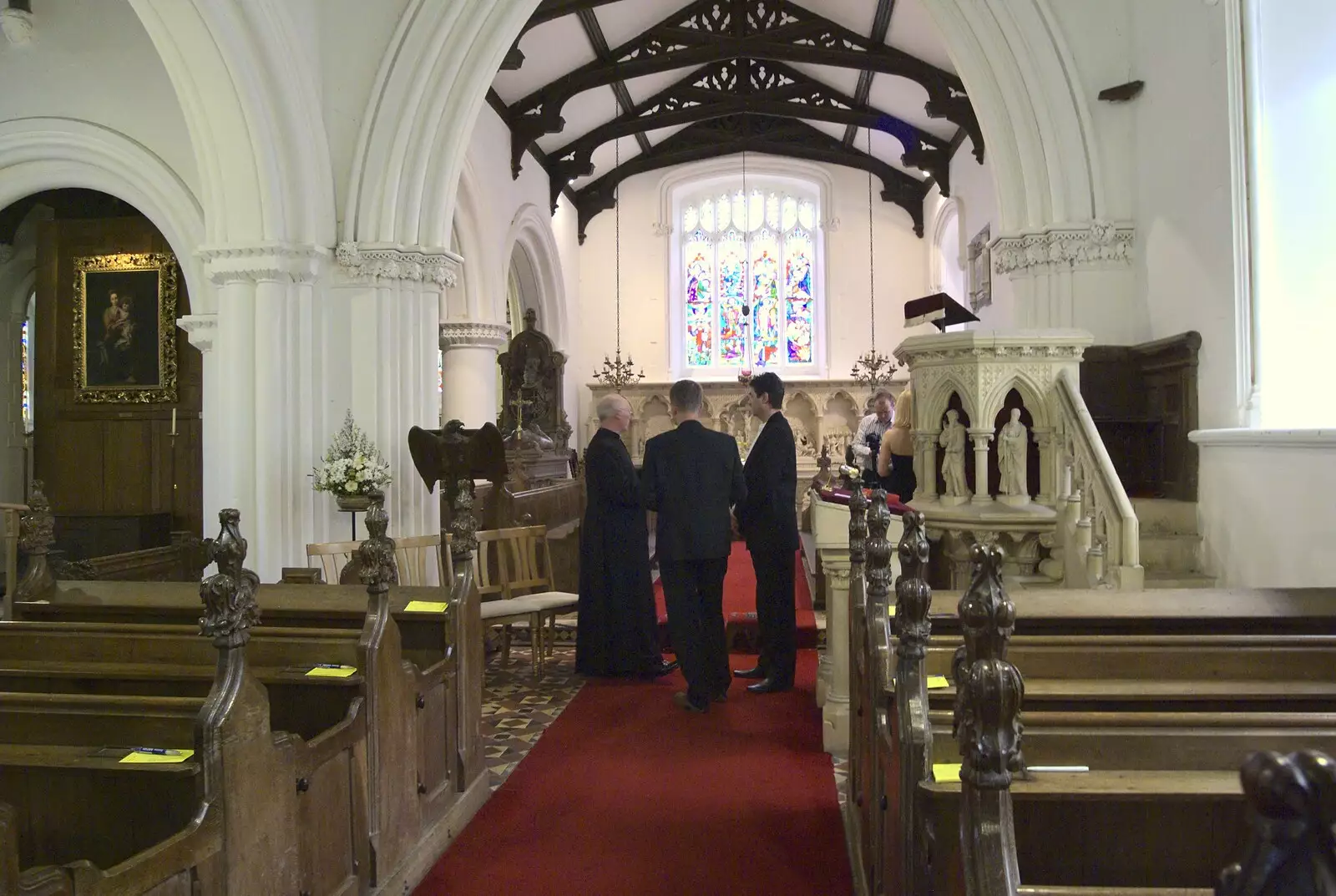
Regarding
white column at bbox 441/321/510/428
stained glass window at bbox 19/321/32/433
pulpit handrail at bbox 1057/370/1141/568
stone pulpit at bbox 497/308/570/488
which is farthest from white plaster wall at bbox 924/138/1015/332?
stained glass window at bbox 19/321/32/433

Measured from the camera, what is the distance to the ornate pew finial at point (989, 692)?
1108mm

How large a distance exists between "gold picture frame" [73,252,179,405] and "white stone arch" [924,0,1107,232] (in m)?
7.64

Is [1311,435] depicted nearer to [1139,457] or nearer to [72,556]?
[1139,457]

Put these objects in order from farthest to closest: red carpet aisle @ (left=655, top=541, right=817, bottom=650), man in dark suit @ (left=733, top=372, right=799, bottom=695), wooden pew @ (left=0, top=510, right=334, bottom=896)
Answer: red carpet aisle @ (left=655, top=541, right=817, bottom=650)
man in dark suit @ (left=733, top=372, right=799, bottom=695)
wooden pew @ (left=0, top=510, right=334, bottom=896)

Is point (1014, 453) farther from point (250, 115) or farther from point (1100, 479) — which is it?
point (250, 115)

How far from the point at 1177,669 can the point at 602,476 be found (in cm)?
303

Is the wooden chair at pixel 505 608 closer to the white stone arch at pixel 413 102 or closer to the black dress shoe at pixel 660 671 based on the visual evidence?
the black dress shoe at pixel 660 671

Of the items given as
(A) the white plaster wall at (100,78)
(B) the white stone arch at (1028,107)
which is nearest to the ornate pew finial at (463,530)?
(B) the white stone arch at (1028,107)

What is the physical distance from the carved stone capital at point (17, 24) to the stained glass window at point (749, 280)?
31.9ft

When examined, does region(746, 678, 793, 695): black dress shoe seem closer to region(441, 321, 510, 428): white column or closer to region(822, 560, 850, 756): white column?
region(822, 560, 850, 756): white column

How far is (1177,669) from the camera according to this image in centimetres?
238

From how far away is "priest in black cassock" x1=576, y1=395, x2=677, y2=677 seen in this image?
4820 millimetres

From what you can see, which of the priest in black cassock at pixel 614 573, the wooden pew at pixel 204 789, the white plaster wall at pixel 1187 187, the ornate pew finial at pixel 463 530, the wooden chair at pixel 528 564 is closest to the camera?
the wooden pew at pixel 204 789

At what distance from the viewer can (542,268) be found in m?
12.9
